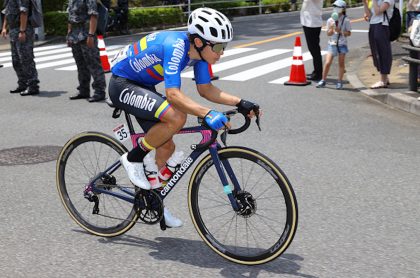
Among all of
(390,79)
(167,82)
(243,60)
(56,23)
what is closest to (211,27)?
(167,82)

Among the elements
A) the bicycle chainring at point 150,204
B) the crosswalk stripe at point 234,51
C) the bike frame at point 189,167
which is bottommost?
the crosswalk stripe at point 234,51

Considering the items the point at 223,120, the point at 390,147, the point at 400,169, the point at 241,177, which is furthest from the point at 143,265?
the point at 390,147

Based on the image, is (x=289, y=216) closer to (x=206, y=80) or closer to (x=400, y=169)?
(x=206, y=80)

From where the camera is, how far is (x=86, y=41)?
10.6 m

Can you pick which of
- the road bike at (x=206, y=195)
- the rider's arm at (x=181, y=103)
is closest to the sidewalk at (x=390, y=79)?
the road bike at (x=206, y=195)

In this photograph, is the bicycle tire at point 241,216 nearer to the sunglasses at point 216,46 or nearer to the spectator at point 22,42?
the sunglasses at point 216,46

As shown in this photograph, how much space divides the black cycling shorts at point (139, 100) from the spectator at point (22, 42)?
691 cm

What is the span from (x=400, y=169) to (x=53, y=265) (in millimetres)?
3716

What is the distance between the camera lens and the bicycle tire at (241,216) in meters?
4.07

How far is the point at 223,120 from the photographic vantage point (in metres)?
4.02

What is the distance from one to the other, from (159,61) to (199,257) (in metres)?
1.34

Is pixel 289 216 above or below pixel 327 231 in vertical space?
above

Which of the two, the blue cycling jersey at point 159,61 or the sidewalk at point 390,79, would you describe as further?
the sidewalk at point 390,79

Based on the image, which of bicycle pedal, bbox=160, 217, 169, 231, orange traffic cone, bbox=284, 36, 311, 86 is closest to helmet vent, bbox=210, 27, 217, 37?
bicycle pedal, bbox=160, 217, 169, 231
